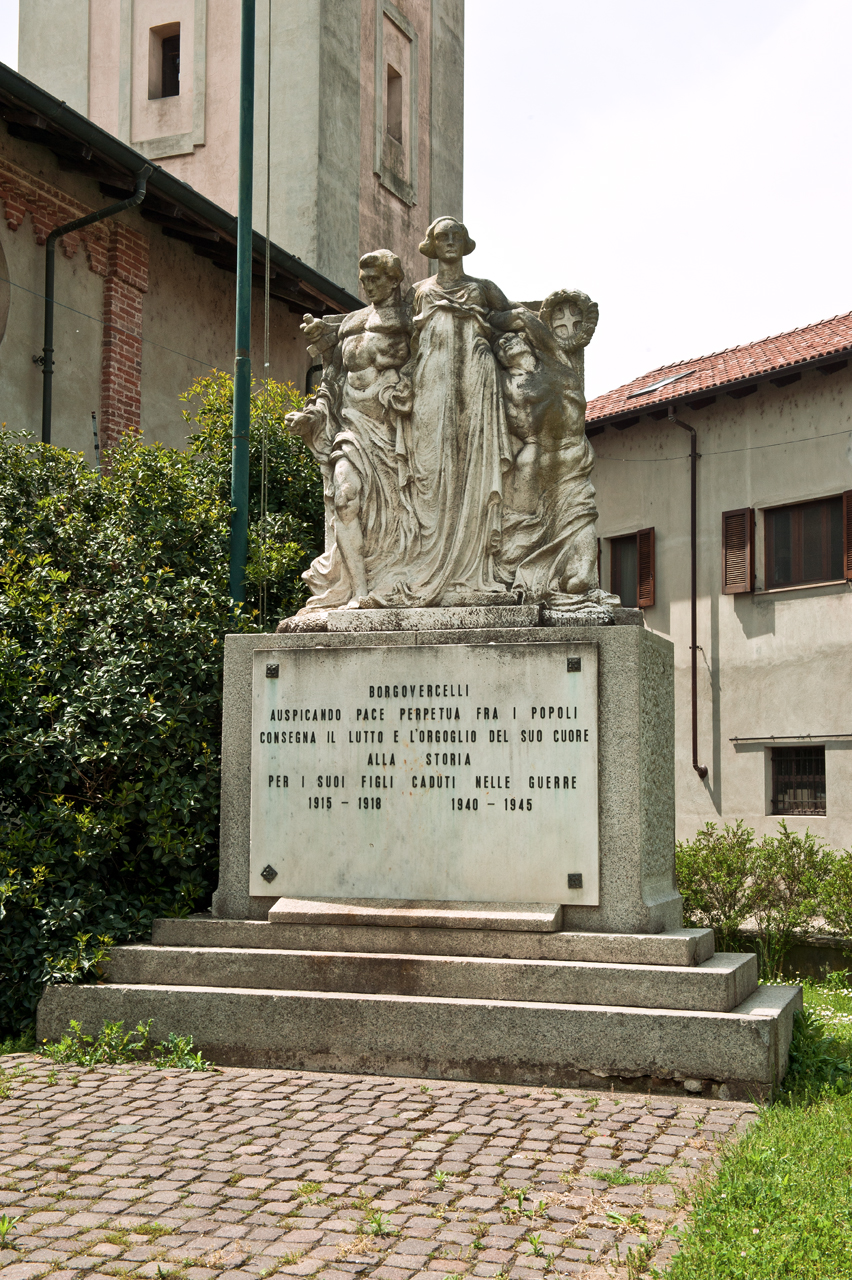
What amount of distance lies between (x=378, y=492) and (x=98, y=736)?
198 centimetres

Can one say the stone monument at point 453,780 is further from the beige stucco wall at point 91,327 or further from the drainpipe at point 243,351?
the beige stucco wall at point 91,327

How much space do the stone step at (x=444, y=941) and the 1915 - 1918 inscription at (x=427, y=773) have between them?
21 centimetres

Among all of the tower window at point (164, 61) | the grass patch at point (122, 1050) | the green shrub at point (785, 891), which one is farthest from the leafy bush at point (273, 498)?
the tower window at point (164, 61)

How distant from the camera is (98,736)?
711 centimetres

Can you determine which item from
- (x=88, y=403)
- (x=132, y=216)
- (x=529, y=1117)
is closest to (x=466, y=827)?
(x=529, y=1117)

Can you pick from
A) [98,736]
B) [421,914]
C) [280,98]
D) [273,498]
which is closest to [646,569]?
[280,98]

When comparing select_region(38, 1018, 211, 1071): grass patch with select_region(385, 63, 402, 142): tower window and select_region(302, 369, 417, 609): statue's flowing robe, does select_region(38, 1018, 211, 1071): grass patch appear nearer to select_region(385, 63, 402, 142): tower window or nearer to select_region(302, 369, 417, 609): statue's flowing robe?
select_region(302, 369, 417, 609): statue's flowing robe

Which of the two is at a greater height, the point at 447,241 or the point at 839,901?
the point at 447,241

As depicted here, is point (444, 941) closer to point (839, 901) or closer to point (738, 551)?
point (839, 901)

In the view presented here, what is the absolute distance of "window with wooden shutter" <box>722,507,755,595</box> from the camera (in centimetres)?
→ 2117

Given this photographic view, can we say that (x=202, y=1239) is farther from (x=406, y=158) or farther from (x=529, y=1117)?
(x=406, y=158)

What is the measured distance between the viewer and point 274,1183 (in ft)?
14.1

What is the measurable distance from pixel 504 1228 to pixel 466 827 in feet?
8.05

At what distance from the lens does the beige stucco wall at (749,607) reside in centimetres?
Answer: 1986
